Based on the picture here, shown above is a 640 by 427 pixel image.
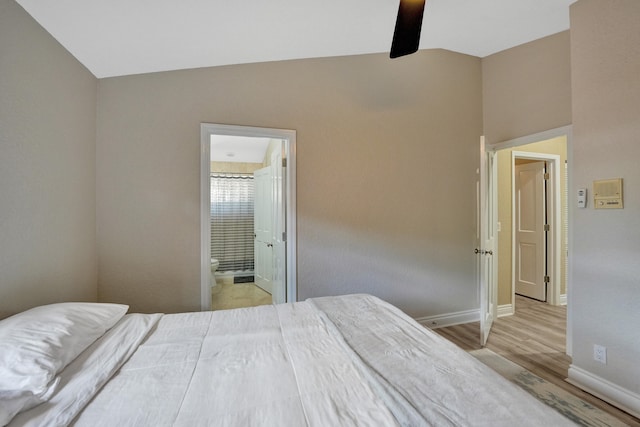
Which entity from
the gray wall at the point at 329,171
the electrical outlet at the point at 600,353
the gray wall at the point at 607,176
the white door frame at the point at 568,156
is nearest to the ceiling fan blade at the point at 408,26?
the gray wall at the point at 329,171

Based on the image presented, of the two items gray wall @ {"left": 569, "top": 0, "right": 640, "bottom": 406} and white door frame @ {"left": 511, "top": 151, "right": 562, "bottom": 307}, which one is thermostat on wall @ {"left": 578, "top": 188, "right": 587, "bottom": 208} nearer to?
gray wall @ {"left": 569, "top": 0, "right": 640, "bottom": 406}

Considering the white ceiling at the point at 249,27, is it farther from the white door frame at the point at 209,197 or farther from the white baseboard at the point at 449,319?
the white baseboard at the point at 449,319

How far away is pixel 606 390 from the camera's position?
1952 millimetres

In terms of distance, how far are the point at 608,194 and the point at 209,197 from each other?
302cm

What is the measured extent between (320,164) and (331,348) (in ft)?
5.93

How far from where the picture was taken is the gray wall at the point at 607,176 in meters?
1.85

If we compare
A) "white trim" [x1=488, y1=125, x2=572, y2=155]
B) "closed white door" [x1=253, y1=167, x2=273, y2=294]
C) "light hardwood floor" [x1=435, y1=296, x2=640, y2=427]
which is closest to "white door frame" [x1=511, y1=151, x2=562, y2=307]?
"light hardwood floor" [x1=435, y1=296, x2=640, y2=427]

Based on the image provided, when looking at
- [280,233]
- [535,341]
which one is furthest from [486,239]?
[280,233]

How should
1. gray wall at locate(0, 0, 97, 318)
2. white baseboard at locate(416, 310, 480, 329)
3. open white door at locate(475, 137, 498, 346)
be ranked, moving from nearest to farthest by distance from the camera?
gray wall at locate(0, 0, 97, 318) < open white door at locate(475, 137, 498, 346) < white baseboard at locate(416, 310, 480, 329)

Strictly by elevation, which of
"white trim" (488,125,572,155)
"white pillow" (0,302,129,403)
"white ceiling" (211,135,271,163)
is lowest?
"white pillow" (0,302,129,403)

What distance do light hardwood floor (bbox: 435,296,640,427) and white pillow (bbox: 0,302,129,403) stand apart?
291 centimetres

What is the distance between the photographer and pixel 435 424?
83cm

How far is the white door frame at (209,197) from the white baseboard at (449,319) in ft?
5.12

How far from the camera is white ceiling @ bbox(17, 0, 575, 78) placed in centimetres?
159
